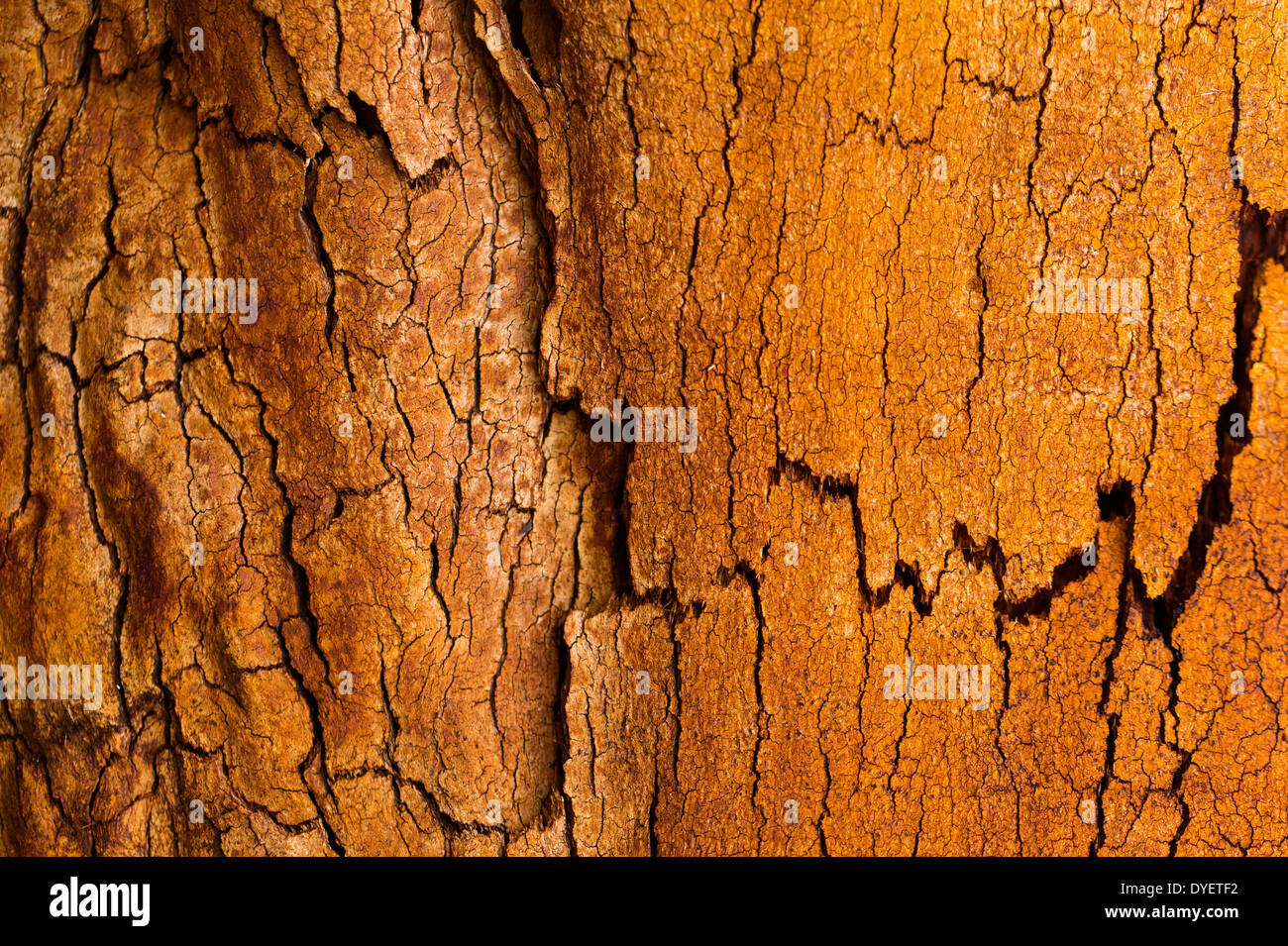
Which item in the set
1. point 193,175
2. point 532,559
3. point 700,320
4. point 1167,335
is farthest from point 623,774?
point 193,175

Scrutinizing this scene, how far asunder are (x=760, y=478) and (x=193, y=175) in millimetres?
1337

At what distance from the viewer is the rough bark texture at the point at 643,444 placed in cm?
154

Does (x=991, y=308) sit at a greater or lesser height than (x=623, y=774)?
greater

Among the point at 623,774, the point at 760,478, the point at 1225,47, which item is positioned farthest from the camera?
the point at 623,774

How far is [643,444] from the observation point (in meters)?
1.66

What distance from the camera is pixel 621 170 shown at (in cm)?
160

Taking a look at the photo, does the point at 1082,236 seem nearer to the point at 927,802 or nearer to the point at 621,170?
the point at 621,170

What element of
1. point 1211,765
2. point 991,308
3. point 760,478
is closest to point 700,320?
point 760,478

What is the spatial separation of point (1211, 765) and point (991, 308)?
966 millimetres

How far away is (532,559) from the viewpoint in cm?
176

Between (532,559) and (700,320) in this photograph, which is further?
(532,559)

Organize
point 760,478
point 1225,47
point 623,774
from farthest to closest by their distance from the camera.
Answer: point 623,774 → point 760,478 → point 1225,47

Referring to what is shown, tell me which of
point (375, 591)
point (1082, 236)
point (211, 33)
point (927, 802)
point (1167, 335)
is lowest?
point (927, 802)

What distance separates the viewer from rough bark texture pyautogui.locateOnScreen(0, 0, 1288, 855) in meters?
1.54
